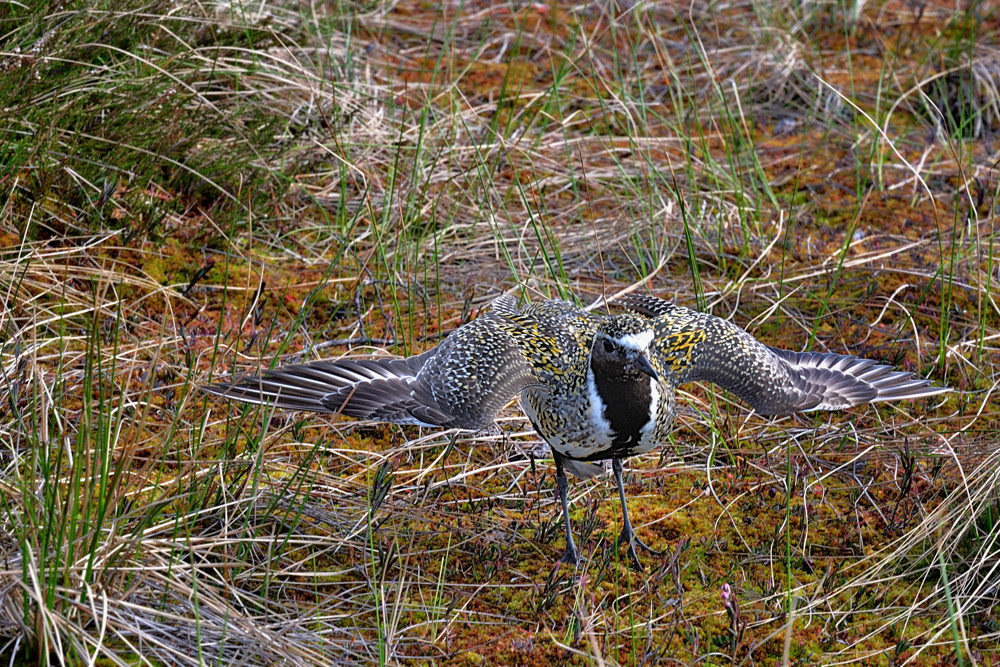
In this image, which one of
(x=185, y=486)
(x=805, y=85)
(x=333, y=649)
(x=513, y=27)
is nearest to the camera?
(x=333, y=649)

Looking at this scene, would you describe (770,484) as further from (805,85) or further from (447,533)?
(805,85)

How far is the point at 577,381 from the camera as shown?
14.7 feet

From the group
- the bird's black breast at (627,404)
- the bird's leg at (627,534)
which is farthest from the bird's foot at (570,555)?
the bird's black breast at (627,404)

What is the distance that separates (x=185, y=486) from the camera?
169 inches

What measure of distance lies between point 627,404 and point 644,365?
0.20 metres

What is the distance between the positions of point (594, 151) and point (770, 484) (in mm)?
3412

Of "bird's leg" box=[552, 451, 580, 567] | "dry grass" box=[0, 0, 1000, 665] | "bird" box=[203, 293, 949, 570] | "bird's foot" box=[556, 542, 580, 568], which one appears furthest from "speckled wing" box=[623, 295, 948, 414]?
"bird's foot" box=[556, 542, 580, 568]

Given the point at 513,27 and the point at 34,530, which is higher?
the point at 34,530

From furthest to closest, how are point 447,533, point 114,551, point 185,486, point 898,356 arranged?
point 898,356 → point 447,533 → point 185,486 → point 114,551

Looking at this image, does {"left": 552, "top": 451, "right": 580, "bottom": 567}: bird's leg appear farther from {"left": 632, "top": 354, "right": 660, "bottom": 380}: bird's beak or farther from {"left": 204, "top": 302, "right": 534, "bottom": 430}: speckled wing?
{"left": 632, "top": 354, "right": 660, "bottom": 380}: bird's beak

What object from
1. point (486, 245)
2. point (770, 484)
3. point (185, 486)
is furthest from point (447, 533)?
point (486, 245)

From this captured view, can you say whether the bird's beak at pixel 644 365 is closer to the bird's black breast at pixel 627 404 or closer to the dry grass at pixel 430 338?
A: the bird's black breast at pixel 627 404

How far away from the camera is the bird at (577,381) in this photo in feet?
14.1

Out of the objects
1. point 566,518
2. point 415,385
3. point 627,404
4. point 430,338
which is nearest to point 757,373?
point 627,404
